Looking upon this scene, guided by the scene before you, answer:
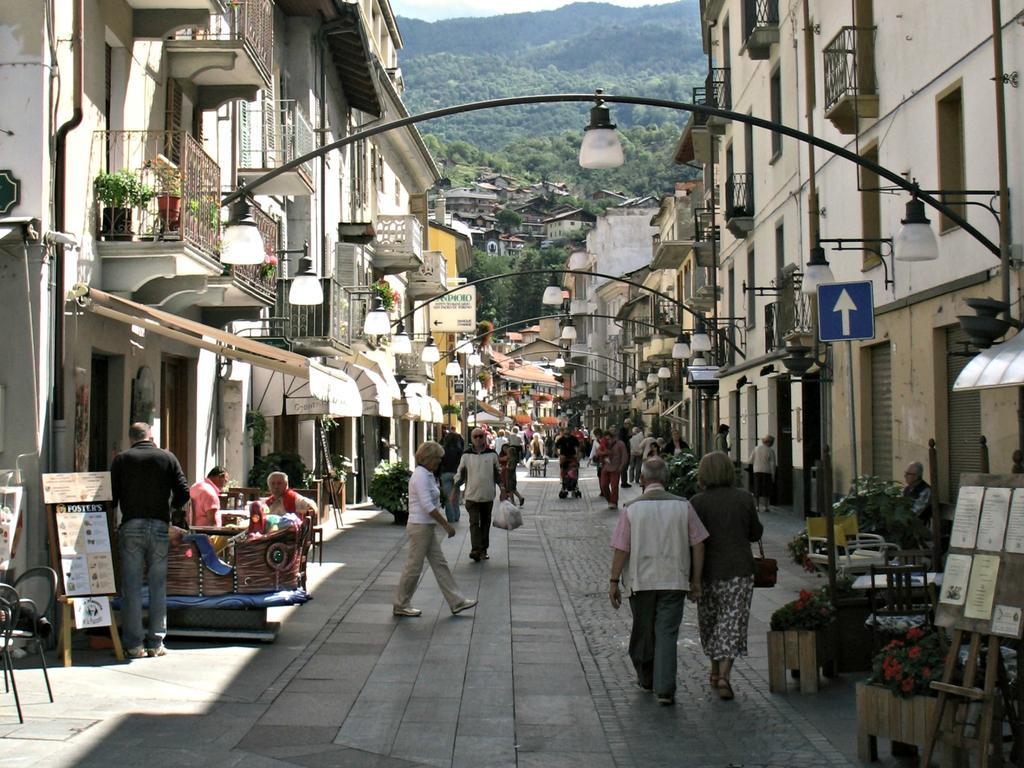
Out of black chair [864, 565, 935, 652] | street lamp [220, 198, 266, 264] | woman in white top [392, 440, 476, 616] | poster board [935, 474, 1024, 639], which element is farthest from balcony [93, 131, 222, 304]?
poster board [935, 474, 1024, 639]

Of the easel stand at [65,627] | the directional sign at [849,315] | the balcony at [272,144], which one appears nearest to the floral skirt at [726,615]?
the directional sign at [849,315]

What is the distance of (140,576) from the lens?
11094 mm

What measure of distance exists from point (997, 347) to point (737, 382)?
71.9ft

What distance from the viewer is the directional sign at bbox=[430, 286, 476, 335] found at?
51.2 meters

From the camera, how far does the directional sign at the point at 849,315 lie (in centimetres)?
1236

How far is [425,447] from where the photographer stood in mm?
14328

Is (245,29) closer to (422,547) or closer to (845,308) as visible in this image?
(422,547)

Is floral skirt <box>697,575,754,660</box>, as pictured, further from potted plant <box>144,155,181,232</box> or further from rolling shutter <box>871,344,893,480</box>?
rolling shutter <box>871,344,893,480</box>

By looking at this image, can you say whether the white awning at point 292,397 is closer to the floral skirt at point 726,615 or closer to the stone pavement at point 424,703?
the stone pavement at point 424,703

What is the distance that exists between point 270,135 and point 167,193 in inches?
362

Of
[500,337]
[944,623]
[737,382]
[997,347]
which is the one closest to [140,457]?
[944,623]

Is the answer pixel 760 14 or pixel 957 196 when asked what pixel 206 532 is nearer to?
pixel 957 196

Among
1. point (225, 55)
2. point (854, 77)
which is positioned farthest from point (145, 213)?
point (854, 77)

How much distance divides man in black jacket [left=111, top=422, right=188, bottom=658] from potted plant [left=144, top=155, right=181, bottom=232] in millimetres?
3633
